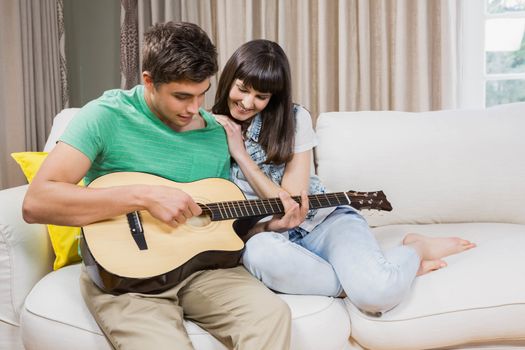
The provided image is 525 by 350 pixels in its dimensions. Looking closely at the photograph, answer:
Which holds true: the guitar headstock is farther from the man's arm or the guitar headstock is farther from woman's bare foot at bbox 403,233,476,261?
the man's arm

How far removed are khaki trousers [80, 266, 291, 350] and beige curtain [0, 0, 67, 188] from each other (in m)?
1.34

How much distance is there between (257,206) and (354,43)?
1.34 m

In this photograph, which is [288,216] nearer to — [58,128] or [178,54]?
[178,54]

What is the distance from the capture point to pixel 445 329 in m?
1.39

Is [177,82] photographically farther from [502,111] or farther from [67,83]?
[67,83]

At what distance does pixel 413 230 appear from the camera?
189 cm

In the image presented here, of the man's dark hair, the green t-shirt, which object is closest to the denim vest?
the green t-shirt

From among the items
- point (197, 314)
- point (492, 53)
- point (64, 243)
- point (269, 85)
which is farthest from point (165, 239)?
point (492, 53)

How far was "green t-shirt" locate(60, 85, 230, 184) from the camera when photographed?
1388 millimetres

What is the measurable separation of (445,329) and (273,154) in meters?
0.67

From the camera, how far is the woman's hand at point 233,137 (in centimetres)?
168

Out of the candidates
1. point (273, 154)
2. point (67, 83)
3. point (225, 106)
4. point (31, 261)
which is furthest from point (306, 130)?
point (67, 83)

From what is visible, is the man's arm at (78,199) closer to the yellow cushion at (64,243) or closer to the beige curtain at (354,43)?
the yellow cushion at (64,243)

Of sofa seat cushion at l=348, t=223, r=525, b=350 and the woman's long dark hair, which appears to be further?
the woman's long dark hair
